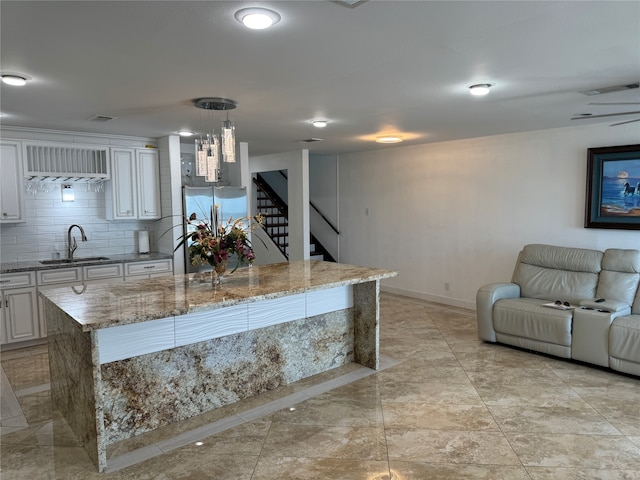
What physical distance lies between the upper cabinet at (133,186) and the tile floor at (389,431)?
2.09 metres

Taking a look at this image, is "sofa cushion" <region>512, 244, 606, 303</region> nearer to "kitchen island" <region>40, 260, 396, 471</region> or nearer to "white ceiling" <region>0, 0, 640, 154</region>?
"white ceiling" <region>0, 0, 640, 154</region>

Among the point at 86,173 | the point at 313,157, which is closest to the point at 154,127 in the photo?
the point at 86,173

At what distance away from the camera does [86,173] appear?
5.33m

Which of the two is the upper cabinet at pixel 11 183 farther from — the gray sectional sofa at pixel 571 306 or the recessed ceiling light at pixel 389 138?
the gray sectional sofa at pixel 571 306

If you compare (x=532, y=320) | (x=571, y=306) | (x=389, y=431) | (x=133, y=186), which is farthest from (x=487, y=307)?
(x=133, y=186)

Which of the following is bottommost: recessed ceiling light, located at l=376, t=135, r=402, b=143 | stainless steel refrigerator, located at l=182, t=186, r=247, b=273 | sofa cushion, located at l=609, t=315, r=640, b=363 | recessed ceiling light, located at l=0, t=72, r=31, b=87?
sofa cushion, located at l=609, t=315, r=640, b=363

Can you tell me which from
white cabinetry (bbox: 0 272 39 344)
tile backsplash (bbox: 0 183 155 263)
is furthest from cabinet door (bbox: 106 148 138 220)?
white cabinetry (bbox: 0 272 39 344)

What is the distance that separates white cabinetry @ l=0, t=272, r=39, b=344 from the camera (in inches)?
184

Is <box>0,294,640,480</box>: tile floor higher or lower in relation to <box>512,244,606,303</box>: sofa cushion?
lower

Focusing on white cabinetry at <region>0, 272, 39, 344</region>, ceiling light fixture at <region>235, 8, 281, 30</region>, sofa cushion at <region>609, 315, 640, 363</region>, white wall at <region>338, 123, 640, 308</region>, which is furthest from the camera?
white wall at <region>338, 123, 640, 308</region>

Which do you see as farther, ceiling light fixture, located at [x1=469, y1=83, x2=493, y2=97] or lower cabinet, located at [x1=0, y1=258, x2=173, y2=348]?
lower cabinet, located at [x1=0, y1=258, x2=173, y2=348]

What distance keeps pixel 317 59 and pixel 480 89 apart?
55.9 inches

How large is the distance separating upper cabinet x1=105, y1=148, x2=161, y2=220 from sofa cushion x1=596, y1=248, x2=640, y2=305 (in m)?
5.30

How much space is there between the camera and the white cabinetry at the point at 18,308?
4664mm
